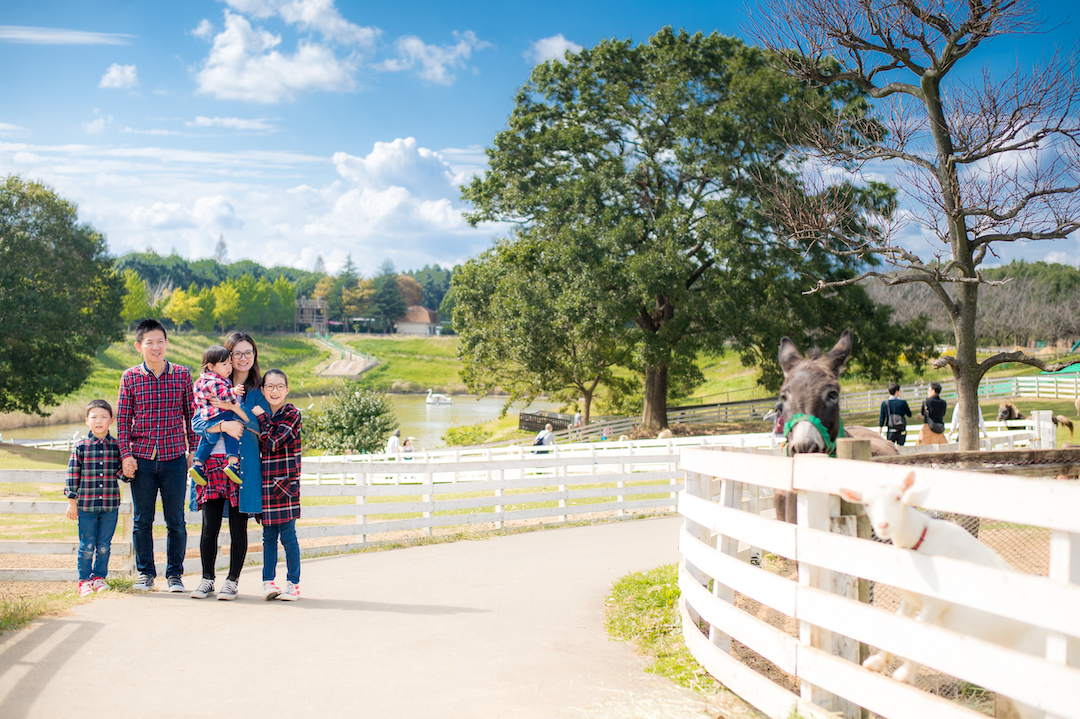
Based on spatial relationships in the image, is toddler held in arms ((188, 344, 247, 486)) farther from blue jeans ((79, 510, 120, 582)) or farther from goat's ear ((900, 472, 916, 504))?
goat's ear ((900, 472, 916, 504))

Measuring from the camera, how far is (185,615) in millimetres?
5699

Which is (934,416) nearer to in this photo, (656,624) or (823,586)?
(656,624)

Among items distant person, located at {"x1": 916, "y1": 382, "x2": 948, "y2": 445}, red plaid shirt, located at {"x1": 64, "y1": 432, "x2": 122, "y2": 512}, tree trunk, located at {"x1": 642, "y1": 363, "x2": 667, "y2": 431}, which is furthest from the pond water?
red plaid shirt, located at {"x1": 64, "y1": 432, "x2": 122, "y2": 512}

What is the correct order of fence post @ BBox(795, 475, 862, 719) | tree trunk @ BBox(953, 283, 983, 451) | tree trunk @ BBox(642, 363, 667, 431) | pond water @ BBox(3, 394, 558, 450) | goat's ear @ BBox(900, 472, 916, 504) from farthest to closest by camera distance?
pond water @ BBox(3, 394, 558, 450)
tree trunk @ BBox(642, 363, 667, 431)
tree trunk @ BBox(953, 283, 983, 451)
fence post @ BBox(795, 475, 862, 719)
goat's ear @ BBox(900, 472, 916, 504)

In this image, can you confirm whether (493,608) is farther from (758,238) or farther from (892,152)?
(758,238)

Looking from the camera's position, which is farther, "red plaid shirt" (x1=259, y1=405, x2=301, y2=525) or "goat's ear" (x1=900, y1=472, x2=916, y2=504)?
"red plaid shirt" (x1=259, y1=405, x2=301, y2=525)

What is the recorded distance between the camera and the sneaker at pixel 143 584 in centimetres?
650

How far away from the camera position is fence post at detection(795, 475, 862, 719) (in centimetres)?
324

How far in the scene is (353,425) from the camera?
29.5 meters

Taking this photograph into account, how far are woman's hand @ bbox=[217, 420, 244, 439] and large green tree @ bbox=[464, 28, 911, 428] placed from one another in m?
20.7

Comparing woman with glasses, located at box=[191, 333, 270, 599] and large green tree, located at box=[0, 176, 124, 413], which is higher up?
large green tree, located at box=[0, 176, 124, 413]

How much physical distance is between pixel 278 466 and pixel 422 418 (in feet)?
165

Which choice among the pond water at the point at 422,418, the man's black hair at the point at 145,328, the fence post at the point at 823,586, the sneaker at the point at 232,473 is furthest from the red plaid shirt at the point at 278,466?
the pond water at the point at 422,418

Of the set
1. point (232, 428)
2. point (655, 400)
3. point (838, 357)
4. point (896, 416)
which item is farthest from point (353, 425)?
point (838, 357)
